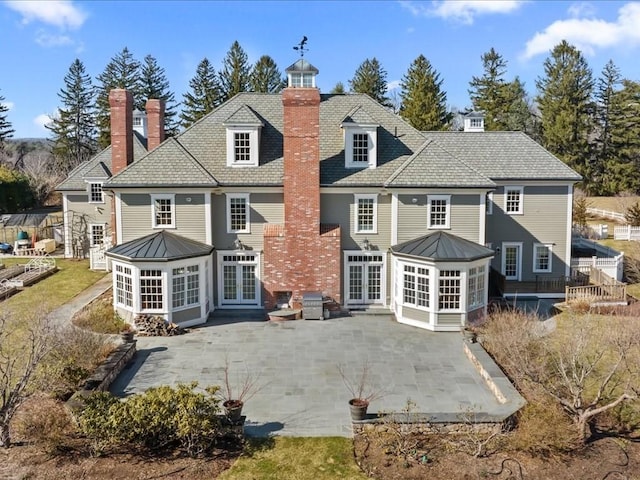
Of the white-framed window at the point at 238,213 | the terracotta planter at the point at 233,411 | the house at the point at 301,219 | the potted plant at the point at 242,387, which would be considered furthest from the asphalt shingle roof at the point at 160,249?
the terracotta planter at the point at 233,411

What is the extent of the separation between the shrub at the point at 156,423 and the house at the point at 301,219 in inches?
361

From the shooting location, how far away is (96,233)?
34938 mm

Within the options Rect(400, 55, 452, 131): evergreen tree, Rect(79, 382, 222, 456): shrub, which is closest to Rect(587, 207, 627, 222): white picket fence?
Rect(400, 55, 452, 131): evergreen tree

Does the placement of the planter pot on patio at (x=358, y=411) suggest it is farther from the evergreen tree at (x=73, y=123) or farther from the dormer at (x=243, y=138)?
the evergreen tree at (x=73, y=123)

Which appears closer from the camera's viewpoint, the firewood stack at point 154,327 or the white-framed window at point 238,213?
the firewood stack at point 154,327

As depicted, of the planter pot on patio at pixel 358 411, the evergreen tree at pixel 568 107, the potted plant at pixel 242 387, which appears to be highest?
the evergreen tree at pixel 568 107

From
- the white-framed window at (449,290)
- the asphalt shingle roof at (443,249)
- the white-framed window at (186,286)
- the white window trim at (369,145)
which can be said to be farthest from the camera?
the white window trim at (369,145)

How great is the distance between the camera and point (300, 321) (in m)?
21.7

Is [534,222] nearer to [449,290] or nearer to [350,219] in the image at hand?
[449,290]

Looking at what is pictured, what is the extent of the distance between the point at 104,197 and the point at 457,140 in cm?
2321

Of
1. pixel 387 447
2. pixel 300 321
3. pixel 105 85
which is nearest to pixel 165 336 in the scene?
pixel 300 321

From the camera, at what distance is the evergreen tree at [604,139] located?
59.1 meters

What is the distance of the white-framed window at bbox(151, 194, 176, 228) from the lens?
2220cm

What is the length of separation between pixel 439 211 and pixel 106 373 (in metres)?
14.8
